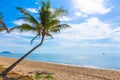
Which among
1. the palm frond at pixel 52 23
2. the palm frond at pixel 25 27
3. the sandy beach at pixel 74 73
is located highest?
the palm frond at pixel 52 23

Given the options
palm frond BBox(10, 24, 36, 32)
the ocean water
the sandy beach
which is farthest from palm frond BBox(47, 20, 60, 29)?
the ocean water

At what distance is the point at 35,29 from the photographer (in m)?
12.8

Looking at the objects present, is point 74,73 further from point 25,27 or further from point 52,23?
point 25,27

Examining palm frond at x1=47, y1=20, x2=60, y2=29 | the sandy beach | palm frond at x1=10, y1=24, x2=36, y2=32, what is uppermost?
palm frond at x1=47, y1=20, x2=60, y2=29

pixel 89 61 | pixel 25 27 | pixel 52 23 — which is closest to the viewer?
pixel 52 23

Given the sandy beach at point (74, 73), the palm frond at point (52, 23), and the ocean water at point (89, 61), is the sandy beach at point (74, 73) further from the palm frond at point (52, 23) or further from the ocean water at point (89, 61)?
the ocean water at point (89, 61)

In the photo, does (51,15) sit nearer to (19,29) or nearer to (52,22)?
(52,22)

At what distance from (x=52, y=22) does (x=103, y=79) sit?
564cm

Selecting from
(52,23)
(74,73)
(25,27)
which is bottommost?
(74,73)

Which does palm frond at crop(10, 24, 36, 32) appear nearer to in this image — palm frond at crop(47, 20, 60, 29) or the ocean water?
palm frond at crop(47, 20, 60, 29)

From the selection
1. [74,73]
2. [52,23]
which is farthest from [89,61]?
[52,23]

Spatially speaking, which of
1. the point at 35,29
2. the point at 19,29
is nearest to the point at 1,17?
the point at 19,29

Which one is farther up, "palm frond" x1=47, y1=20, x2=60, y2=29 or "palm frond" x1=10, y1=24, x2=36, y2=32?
"palm frond" x1=47, y1=20, x2=60, y2=29

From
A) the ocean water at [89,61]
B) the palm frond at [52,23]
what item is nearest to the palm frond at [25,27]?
the palm frond at [52,23]
